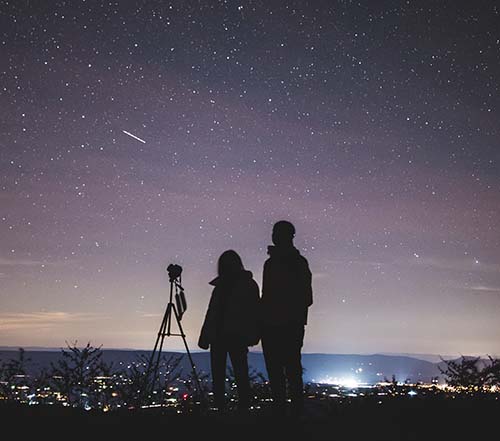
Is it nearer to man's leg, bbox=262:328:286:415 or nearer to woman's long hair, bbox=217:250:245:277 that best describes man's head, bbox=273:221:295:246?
man's leg, bbox=262:328:286:415

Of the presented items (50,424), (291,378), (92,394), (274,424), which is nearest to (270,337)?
(291,378)

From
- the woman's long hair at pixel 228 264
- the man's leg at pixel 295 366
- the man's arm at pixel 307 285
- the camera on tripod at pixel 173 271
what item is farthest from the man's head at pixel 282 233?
Result: the camera on tripod at pixel 173 271

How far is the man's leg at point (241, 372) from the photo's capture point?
678 cm

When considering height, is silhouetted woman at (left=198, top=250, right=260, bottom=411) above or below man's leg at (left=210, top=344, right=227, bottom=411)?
above

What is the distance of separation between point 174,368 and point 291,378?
465 centimetres

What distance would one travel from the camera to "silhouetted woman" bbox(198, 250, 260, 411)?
673cm

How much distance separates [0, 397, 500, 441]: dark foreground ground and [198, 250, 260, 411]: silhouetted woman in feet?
2.34

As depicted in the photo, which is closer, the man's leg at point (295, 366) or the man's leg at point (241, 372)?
the man's leg at point (295, 366)

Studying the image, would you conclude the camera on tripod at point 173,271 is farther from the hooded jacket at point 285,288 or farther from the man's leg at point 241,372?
the hooded jacket at point 285,288

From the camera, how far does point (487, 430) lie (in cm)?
522

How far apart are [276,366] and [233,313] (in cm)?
109

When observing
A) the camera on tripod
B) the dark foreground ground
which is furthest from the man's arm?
the camera on tripod

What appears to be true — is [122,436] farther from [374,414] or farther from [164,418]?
[374,414]

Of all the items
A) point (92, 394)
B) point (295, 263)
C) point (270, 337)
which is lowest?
point (92, 394)
